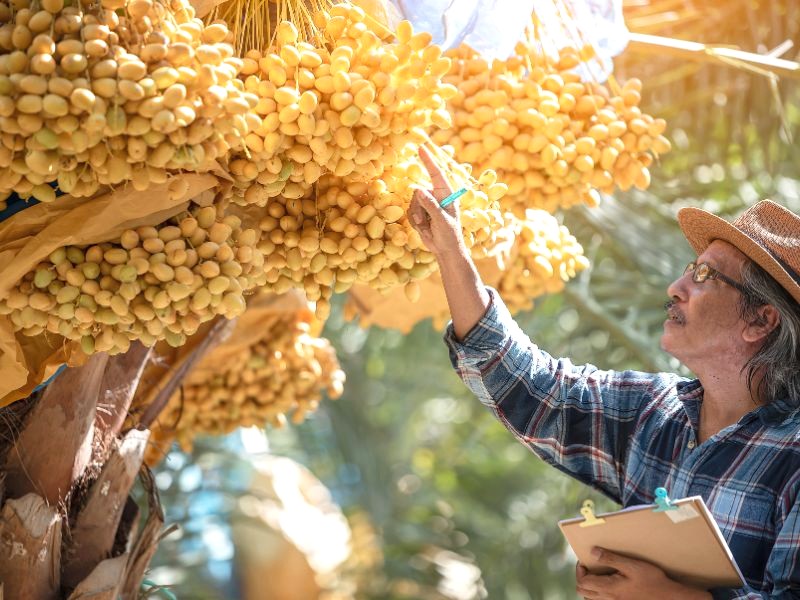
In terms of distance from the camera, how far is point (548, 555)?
508cm

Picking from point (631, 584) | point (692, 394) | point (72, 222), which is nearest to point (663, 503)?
point (631, 584)

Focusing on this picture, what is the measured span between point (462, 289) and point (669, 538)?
1.94 ft

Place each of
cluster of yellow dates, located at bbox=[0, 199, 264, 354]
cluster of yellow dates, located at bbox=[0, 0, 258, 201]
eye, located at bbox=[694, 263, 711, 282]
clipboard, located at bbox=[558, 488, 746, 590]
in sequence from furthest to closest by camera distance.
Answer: eye, located at bbox=[694, 263, 711, 282] → clipboard, located at bbox=[558, 488, 746, 590] → cluster of yellow dates, located at bbox=[0, 199, 264, 354] → cluster of yellow dates, located at bbox=[0, 0, 258, 201]

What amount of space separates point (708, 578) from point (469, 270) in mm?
678

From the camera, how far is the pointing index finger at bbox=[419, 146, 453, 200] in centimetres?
184

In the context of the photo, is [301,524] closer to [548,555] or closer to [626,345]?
[548,555]

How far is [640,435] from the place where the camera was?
2.20 metres

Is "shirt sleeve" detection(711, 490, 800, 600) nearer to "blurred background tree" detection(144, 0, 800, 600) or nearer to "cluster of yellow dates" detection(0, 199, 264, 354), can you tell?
"cluster of yellow dates" detection(0, 199, 264, 354)

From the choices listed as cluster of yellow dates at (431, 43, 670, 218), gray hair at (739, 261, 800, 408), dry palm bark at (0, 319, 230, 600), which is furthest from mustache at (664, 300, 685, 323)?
dry palm bark at (0, 319, 230, 600)

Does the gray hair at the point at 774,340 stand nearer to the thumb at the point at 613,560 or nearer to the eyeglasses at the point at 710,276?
the eyeglasses at the point at 710,276

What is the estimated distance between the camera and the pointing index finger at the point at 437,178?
1.84m

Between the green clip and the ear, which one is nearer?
the green clip

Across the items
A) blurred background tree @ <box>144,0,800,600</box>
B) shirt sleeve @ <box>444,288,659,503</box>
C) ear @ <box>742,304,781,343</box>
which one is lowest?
blurred background tree @ <box>144,0,800,600</box>

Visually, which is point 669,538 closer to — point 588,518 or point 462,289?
point 588,518
